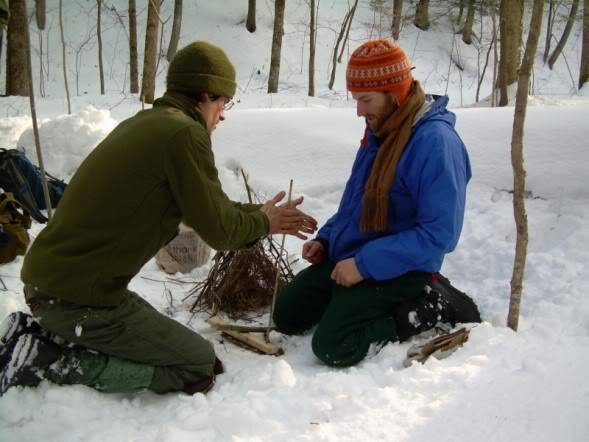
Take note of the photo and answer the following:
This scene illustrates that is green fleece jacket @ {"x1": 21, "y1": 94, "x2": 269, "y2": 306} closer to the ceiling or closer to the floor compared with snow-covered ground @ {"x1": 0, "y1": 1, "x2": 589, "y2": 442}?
closer to the ceiling

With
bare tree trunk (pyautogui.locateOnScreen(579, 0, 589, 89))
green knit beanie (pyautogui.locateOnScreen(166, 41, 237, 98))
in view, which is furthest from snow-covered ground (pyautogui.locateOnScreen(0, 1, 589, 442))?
bare tree trunk (pyautogui.locateOnScreen(579, 0, 589, 89))

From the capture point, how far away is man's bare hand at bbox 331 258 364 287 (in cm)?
234

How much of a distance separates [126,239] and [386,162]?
1068 mm

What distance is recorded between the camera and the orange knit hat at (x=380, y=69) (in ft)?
7.32

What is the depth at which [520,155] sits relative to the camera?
2344 mm

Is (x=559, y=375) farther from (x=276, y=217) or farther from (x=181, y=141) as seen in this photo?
(x=181, y=141)

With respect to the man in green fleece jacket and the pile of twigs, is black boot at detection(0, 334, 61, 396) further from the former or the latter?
the pile of twigs

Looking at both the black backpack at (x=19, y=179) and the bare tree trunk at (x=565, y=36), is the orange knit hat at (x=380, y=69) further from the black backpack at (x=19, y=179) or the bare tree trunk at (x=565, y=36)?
the bare tree trunk at (x=565, y=36)

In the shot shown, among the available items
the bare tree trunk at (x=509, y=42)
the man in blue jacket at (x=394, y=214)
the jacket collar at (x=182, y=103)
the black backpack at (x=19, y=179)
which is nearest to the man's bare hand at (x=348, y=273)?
the man in blue jacket at (x=394, y=214)

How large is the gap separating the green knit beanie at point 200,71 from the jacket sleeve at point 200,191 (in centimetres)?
20

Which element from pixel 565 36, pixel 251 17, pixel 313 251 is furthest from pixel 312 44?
pixel 313 251

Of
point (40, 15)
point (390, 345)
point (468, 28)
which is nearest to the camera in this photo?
point (390, 345)

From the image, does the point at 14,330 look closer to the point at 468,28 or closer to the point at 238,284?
the point at 238,284

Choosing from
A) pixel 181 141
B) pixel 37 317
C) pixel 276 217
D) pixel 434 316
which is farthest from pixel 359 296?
pixel 37 317
